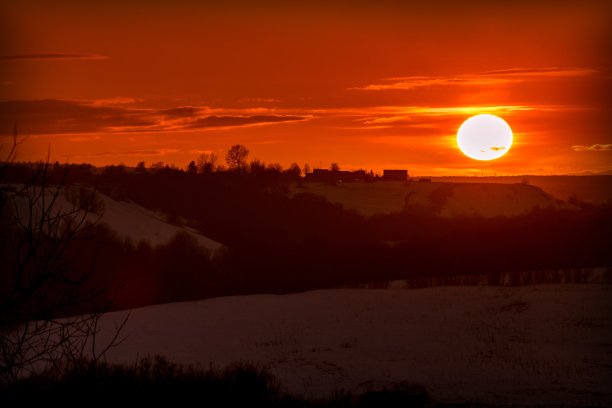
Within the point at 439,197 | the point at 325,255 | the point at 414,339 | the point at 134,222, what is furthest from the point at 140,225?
the point at 439,197

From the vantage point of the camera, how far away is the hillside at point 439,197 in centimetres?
12644

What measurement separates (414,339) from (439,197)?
298ft

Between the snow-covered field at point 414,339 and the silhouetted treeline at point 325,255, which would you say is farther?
the silhouetted treeline at point 325,255

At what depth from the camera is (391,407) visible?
23.4 meters

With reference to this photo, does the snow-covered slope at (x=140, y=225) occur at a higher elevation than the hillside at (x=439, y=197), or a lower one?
lower

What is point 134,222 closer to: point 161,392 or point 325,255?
point 325,255

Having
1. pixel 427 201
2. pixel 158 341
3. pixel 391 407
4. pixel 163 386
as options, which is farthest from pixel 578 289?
pixel 427 201

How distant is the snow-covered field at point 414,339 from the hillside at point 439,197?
2519 inches

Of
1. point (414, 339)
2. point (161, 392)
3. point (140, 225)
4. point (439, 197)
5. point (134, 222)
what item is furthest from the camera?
point (439, 197)

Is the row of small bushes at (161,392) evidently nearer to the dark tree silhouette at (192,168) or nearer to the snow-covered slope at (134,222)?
the snow-covered slope at (134,222)

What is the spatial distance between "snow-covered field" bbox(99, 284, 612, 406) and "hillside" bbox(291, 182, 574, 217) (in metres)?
64.0

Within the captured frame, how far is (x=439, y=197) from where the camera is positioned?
438ft

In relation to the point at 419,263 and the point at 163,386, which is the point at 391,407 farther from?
the point at 419,263

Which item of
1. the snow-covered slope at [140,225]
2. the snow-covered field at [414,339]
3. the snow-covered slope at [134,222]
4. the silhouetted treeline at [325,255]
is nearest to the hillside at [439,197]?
the silhouetted treeline at [325,255]
